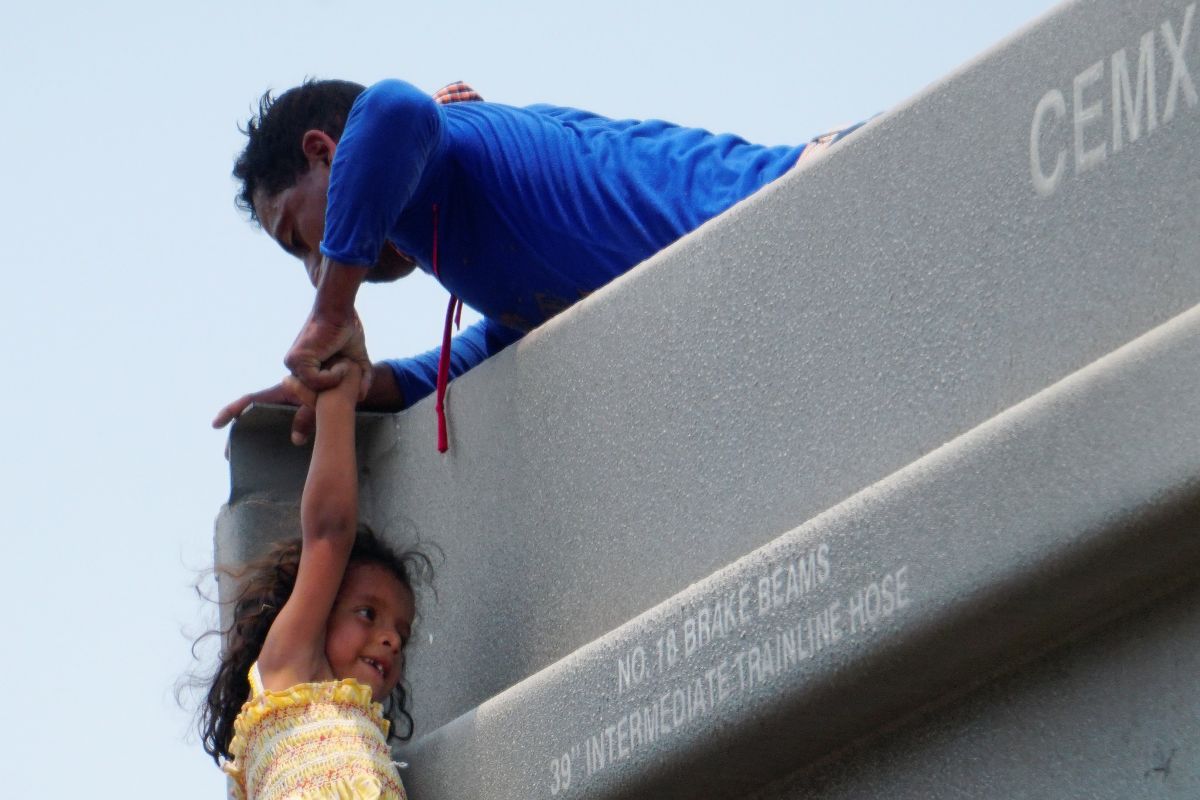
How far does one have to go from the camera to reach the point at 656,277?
8.67ft

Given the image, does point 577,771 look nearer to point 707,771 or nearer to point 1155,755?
point 707,771

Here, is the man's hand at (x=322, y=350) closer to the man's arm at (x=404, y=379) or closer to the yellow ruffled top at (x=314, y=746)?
the man's arm at (x=404, y=379)

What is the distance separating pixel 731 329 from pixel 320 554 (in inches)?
32.6

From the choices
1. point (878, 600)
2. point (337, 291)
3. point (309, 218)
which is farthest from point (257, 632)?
point (878, 600)

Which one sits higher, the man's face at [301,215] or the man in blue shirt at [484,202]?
the man's face at [301,215]

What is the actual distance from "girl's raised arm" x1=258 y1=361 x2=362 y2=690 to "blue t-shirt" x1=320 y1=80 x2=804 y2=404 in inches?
11.9

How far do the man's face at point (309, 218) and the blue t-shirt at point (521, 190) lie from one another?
0.20 metres

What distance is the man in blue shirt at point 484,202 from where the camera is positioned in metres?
2.89

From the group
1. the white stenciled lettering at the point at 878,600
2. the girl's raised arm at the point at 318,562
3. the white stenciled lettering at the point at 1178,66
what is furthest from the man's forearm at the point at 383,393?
the white stenciled lettering at the point at 1178,66

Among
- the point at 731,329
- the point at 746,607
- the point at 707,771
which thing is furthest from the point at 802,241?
the point at 707,771

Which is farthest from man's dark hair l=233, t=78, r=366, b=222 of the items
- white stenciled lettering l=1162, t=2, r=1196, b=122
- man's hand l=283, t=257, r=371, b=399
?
white stenciled lettering l=1162, t=2, r=1196, b=122

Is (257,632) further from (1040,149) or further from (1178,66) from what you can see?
(1178,66)

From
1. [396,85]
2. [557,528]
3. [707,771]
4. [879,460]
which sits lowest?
[707,771]

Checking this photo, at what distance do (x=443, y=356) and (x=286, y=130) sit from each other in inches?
24.6
